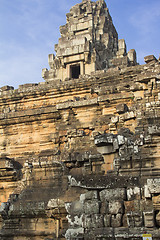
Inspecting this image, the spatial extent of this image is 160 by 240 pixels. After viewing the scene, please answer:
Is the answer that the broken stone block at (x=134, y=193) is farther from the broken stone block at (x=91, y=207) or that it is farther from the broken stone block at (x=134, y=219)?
the broken stone block at (x=91, y=207)

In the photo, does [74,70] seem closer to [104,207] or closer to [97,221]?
[104,207]

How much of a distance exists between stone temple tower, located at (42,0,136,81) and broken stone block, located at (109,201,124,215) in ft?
47.1

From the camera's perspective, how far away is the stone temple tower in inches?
960

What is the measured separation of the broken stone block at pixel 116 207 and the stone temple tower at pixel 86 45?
14347mm

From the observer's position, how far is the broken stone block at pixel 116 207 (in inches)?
271

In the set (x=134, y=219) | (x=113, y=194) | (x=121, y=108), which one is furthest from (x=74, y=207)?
(x=121, y=108)

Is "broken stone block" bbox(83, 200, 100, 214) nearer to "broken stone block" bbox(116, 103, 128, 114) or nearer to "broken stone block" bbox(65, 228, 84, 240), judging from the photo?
"broken stone block" bbox(65, 228, 84, 240)

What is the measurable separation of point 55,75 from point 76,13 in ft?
25.0

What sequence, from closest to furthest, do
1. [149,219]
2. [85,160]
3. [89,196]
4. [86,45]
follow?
[149,219], [89,196], [85,160], [86,45]

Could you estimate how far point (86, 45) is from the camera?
24172 mm

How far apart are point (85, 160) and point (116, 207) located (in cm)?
247

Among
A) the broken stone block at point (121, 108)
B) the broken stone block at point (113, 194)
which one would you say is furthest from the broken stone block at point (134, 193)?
the broken stone block at point (121, 108)

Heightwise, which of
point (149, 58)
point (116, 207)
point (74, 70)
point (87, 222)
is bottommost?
point (87, 222)

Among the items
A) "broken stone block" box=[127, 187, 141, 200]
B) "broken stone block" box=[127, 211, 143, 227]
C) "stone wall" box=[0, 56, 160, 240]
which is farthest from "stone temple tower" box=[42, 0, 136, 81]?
"broken stone block" box=[127, 211, 143, 227]
